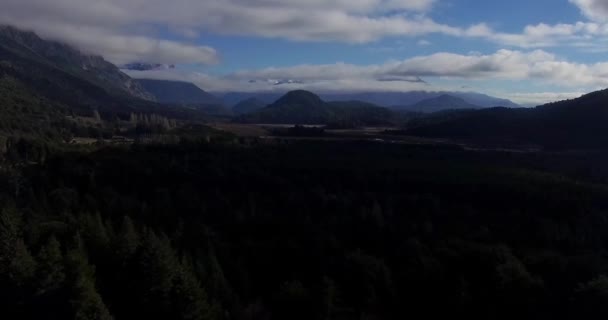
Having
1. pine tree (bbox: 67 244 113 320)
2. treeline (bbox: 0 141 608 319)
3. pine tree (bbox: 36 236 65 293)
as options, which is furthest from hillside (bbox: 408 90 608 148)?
pine tree (bbox: 67 244 113 320)

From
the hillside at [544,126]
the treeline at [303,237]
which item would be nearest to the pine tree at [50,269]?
the treeline at [303,237]

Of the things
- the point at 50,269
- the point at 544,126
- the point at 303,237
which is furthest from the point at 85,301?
the point at 544,126

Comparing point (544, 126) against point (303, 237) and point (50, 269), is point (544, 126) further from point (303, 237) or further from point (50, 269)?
point (50, 269)

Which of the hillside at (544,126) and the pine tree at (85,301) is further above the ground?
the hillside at (544,126)

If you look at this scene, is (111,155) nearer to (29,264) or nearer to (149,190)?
(149,190)

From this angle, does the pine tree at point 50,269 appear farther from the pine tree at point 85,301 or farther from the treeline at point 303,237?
the pine tree at point 85,301

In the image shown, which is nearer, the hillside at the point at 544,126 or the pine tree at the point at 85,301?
the pine tree at the point at 85,301

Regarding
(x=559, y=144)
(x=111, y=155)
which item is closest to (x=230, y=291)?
(x=111, y=155)
